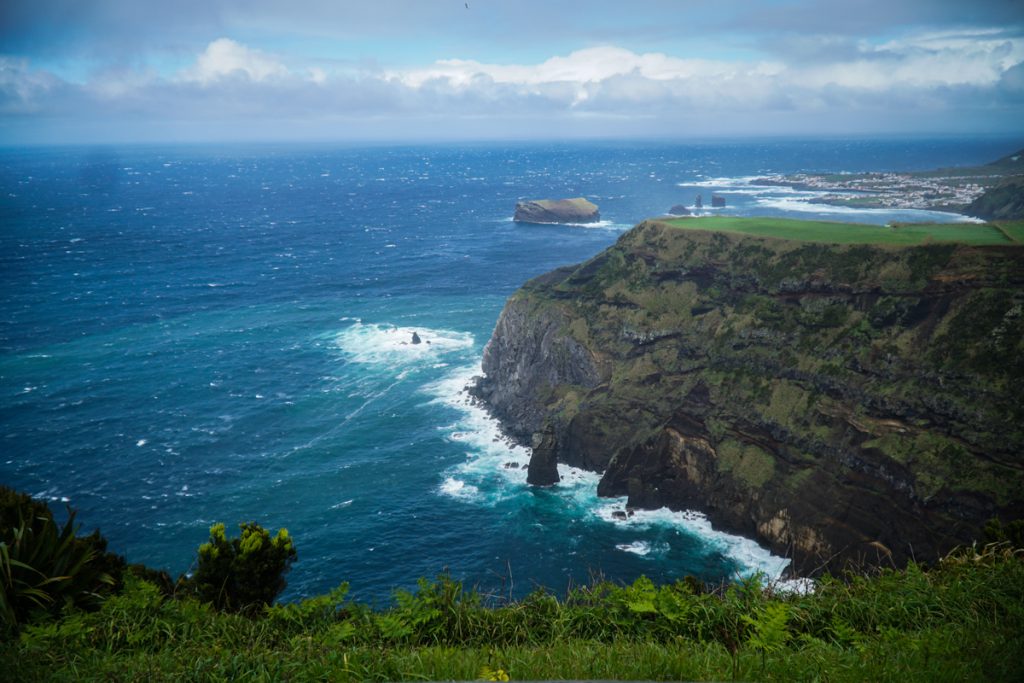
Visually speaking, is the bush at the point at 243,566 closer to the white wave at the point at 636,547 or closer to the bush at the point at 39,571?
the bush at the point at 39,571

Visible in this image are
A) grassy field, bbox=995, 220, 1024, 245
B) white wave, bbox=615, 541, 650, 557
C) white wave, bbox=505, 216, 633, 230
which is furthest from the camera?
white wave, bbox=505, 216, 633, 230

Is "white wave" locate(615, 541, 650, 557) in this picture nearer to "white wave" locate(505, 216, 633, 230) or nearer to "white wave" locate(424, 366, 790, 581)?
"white wave" locate(424, 366, 790, 581)

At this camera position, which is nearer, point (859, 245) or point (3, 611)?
point (3, 611)

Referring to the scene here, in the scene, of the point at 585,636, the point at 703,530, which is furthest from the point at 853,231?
the point at 585,636

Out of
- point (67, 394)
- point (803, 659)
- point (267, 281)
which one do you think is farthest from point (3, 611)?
point (267, 281)

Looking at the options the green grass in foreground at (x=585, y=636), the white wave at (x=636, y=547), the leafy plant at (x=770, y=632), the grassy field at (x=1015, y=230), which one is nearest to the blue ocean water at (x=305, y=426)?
the white wave at (x=636, y=547)

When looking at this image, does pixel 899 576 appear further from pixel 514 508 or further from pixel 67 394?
pixel 67 394

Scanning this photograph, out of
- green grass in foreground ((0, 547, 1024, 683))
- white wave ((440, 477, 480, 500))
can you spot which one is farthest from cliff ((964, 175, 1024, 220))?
green grass in foreground ((0, 547, 1024, 683))
